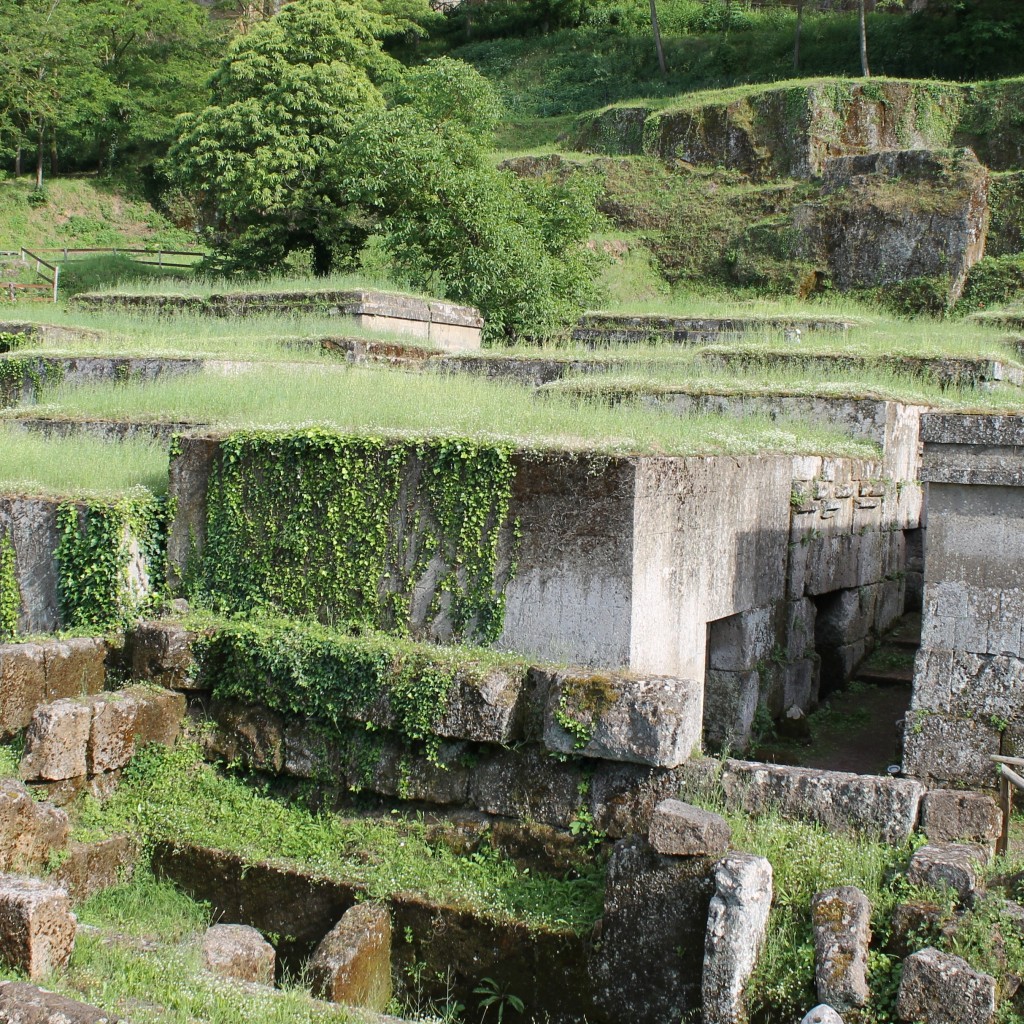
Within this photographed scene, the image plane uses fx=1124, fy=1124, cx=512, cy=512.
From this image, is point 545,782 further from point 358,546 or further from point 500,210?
point 500,210

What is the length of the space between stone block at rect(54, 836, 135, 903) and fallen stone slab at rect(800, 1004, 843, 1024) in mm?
3798

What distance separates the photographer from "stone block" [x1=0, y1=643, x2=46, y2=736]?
666cm

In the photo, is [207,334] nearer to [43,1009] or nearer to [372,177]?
[372,177]

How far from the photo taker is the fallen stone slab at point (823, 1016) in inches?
175

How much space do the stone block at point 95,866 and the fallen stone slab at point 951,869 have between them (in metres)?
4.17

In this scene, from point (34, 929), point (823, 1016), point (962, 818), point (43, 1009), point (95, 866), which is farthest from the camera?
point (95, 866)

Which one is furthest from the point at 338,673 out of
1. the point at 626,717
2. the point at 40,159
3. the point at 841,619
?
the point at 40,159

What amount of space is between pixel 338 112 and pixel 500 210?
7.78 meters

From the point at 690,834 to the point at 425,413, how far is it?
3.79 metres

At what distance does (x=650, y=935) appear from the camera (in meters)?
5.19

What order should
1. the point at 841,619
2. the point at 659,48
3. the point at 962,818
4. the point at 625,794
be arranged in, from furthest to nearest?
the point at 659,48 < the point at 841,619 < the point at 625,794 < the point at 962,818

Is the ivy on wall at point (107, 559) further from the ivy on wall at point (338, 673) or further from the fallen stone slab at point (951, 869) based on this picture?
the fallen stone slab at point (951, 869)

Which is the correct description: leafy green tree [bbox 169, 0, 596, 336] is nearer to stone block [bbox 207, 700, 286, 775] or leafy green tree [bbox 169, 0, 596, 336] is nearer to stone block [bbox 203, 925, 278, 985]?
stone block [bbox 207, 700, 286, 775]

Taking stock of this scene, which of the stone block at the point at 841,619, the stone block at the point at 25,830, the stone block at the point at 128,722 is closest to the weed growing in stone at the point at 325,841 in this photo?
the stone block at the point at 128,722
